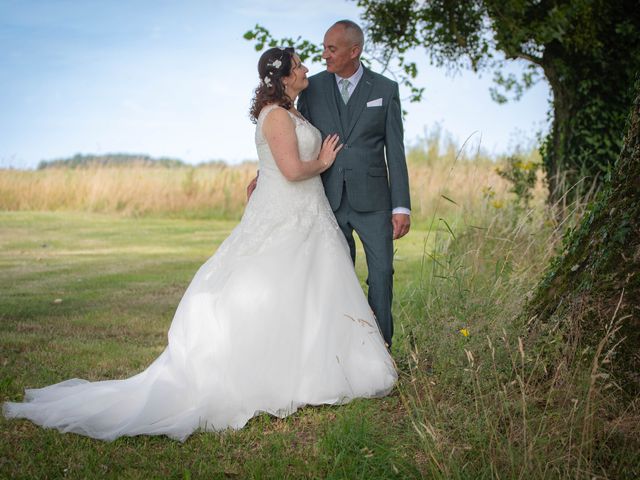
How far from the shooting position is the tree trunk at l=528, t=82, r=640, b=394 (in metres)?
3.52

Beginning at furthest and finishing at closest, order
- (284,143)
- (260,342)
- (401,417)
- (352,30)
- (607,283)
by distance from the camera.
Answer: (352,30), (284,143), (260,342), (401,417), (607,283)

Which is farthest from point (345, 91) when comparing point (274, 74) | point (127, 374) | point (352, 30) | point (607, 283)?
point (127, 374)

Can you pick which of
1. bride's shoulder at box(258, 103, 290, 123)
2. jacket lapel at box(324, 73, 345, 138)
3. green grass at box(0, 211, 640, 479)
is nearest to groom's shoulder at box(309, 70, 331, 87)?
jacket lapel at box(324, 73, 345, 138)

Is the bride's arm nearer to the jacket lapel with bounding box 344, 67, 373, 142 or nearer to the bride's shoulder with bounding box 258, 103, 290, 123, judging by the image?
the bride's shoulder with bounding box 258, 103, 290, 123

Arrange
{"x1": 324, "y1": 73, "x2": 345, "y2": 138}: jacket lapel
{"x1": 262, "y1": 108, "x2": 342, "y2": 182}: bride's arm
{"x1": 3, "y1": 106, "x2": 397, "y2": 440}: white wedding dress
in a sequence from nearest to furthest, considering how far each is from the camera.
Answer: {"x1": 3, "y1": 106, "x2": 397, "y2": 440}: white wedding dress, {"x1": 262, "y1": 108, "x2": 342, "y2": 182}: bride's arm, {"x1": 324, "y1": 73, "x2": 345, "y2": 138}: jacket lapel

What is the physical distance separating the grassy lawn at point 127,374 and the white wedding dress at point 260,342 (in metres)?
0.10

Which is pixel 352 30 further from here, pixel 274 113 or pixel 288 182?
pixel 288 182

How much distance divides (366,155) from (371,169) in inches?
3.5

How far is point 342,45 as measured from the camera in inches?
181

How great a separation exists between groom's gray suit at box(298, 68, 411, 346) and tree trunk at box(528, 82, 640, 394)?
976 mm

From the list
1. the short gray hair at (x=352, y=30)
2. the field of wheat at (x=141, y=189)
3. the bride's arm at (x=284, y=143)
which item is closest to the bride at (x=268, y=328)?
the bride's arm at (x=284, y=143)

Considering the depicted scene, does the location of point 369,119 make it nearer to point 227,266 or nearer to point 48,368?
point 227,266

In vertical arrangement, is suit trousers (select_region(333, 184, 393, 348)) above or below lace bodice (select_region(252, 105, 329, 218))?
below

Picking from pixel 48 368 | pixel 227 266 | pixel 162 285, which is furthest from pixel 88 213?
pixel 227 266
